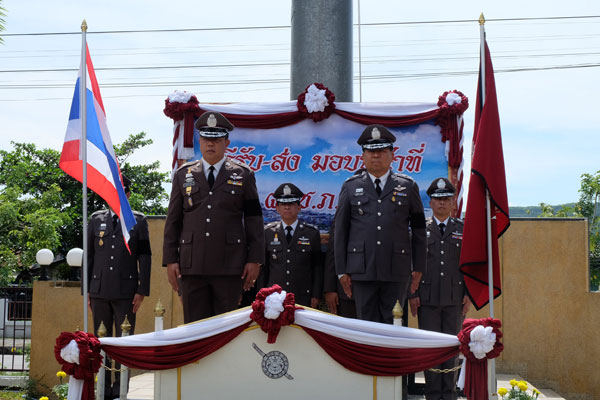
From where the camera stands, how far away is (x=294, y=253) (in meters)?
5.99

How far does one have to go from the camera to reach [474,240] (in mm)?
4375

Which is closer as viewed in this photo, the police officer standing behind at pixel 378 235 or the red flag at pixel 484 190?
the red flag at pixel 484 190

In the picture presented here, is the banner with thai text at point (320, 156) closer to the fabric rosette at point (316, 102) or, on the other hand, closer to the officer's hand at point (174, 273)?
the fabric rosette at point (316, 102)

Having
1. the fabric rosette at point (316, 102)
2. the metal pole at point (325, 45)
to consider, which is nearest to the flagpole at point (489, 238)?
the fabric rosette at point (316, 102)

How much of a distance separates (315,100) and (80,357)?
343 centimetres

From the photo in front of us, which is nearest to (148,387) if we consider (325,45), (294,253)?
(294,253)

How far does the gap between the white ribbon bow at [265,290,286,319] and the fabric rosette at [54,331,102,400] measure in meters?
1.03

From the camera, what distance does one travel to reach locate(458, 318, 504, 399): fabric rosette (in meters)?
3.77

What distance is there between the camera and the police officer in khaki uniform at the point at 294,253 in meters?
5.98

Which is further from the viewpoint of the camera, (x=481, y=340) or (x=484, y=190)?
(x=484, y=190)

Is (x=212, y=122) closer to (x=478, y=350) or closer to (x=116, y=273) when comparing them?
(x=116, y=273)

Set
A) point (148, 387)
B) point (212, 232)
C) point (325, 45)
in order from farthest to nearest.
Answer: point (325, 45) < point (148, 387) < point (212, 232)

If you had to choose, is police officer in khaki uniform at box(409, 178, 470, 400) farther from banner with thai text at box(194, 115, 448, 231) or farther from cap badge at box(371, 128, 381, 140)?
cap badge at box(371, 128, 381, 140)

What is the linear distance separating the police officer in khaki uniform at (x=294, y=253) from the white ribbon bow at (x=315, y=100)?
853 millimetres
